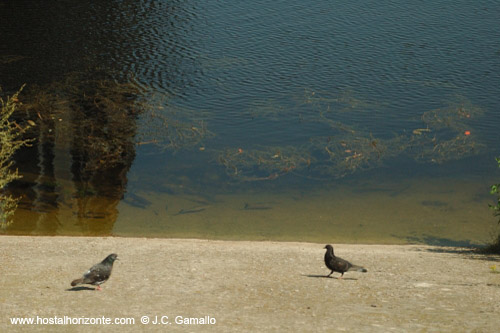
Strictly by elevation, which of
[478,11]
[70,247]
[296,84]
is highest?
[478,11]

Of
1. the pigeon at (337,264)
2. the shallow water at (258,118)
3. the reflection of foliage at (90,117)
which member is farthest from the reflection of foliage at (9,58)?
the pigeon at (337,264)

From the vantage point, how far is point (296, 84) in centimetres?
2920

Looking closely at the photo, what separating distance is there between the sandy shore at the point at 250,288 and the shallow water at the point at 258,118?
2.75 m

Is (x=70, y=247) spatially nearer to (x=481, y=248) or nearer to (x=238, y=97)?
(x=481, y=248)

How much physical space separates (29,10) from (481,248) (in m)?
28.4

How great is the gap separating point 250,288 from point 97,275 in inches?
114

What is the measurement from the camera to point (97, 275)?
1313 cm

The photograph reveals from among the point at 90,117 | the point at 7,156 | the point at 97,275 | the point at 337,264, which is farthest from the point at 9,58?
the point at 337,264

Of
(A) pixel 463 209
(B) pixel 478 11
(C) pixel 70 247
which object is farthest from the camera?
(B) pixel 478 11

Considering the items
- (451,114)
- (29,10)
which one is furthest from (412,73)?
(29,10)

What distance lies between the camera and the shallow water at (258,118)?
20875 millimetres

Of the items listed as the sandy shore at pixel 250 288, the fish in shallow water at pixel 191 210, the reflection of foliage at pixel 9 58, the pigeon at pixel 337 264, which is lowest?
the fish in shallow water at pixel 191 210

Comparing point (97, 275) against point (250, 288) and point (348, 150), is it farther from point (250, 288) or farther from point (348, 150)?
point (348, 150)

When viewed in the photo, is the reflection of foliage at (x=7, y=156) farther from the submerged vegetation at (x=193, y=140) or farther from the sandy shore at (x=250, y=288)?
the sandy shore at (x=250, y=288)
